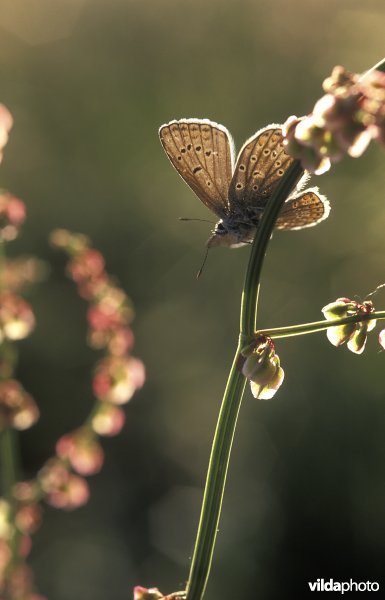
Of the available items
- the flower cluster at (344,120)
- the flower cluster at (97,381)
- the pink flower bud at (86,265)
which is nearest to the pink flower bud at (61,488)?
the flower cluster at (97,381)

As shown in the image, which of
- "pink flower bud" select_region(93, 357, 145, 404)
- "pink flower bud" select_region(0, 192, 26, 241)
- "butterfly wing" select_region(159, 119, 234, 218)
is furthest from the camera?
"pink flower bud" select_region(93, 357, 145, 404)

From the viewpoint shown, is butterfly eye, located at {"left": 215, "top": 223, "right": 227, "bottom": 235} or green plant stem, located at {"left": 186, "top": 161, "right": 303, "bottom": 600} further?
butterfly eye, located at {"left": 215, "top": 223, "right": 227, "bottom": 235}

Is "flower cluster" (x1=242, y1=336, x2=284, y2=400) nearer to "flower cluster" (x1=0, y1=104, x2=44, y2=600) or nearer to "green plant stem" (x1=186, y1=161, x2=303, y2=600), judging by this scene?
"green plant stem" (x1=186, y1=161, x2=303, y2=600)

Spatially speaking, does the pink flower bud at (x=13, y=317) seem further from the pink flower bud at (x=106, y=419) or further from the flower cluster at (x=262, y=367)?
the flower cluster at (x=262, y=367)

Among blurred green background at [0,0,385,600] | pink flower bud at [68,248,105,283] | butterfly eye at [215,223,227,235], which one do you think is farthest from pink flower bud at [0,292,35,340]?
blurred green background at [0,0,385,600]

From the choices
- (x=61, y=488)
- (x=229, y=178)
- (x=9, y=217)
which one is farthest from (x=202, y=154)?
(x=61, y=488)

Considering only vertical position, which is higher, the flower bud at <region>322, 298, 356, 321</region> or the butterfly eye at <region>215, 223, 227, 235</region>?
the butterfly eye at <region>215, 223, 227, 235</region>

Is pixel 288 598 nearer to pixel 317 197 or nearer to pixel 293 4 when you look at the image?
Answer: pixel 317 197
